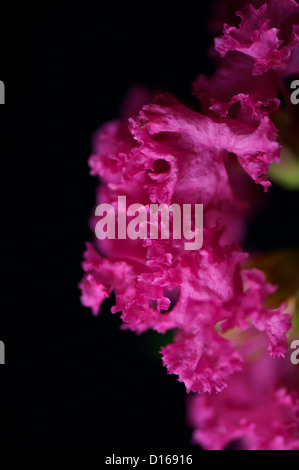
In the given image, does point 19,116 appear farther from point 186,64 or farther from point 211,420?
point 211,420

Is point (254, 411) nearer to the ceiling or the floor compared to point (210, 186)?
nearer to the floor

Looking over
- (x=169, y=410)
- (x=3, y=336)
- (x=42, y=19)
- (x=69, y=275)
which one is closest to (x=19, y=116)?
(x=42, y=19)

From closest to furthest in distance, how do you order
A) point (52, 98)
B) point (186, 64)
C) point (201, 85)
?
point (201, 85) < point (186, 64) < point (52, 98)

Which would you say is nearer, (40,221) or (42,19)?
(42,19)

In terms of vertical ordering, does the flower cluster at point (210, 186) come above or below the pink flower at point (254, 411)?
above

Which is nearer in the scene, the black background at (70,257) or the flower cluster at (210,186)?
the flower cluster at (210,186)

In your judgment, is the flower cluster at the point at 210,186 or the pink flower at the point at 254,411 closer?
the flower cluster at the point at 210,186

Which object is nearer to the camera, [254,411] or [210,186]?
[210,186]

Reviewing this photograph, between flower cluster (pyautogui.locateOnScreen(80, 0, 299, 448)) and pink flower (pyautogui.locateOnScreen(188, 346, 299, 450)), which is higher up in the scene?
flower cluster (pyautogui.locateOnScreen(80, 0, 299, 448))
